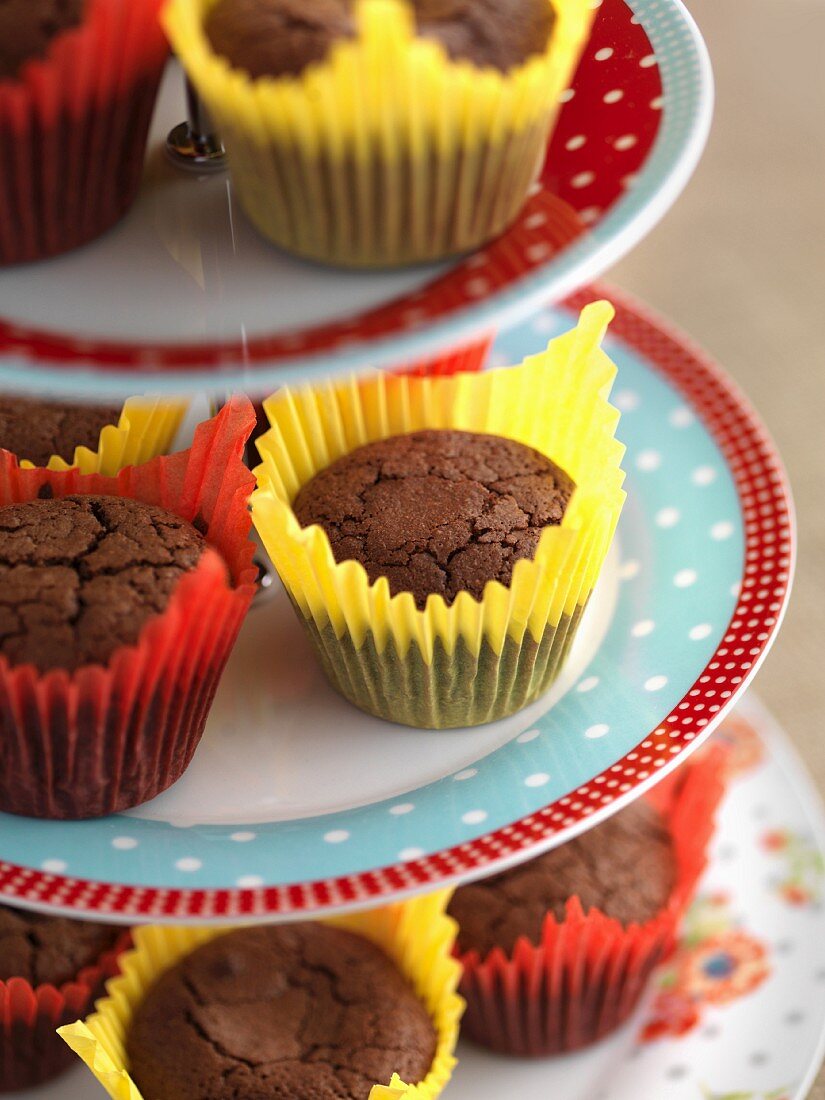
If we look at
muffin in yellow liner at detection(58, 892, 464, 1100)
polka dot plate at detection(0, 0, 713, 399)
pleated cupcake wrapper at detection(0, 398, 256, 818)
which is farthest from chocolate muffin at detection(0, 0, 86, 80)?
muffin in yellow liner at detection(58, 892, 464, 1100)

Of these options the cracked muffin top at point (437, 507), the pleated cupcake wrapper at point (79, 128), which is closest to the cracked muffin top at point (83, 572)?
the cracked muffin top at point (437, 507)

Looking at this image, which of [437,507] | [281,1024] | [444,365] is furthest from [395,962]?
→ [444,365]

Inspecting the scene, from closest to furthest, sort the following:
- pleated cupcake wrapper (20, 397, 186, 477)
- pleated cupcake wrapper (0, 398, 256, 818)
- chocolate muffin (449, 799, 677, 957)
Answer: pleated cupcake wrapper (0, 398, 256, 818) < pleated cupcake wrapper (20, 397, 186, 477) < chocolate muffin (449, 799, 677, 957)

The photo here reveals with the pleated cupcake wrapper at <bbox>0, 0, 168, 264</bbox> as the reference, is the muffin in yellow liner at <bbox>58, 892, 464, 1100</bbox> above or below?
below

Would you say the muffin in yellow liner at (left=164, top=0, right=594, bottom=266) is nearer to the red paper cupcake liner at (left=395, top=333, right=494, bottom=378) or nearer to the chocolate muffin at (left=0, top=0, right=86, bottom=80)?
the chocolate muffin at (left=0, top=0, right=86, bottom=80)

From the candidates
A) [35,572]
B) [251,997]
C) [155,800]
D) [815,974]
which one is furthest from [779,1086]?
[35,572]

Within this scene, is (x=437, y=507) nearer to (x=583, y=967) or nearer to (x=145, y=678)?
(x=145, y=678)
